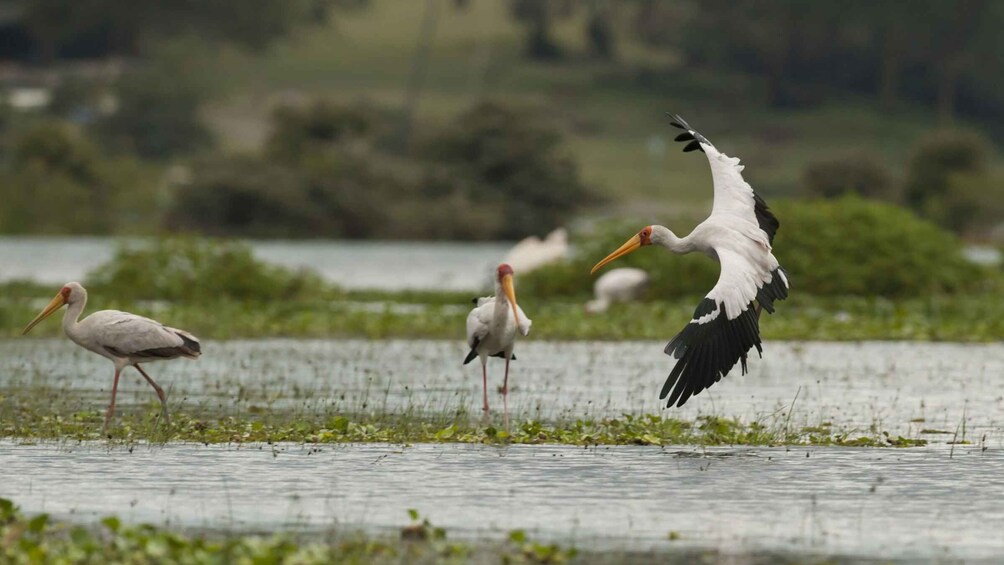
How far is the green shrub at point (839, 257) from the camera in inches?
1200

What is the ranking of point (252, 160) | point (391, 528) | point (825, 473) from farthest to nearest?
point (252, 160) → point (825, 473) → point (391, 528)

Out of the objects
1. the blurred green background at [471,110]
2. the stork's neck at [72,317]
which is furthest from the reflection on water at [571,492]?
the blurred green background at [471,110]

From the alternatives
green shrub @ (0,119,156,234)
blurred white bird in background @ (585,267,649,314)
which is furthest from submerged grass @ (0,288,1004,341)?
green shrub @ (0,119,156,234)

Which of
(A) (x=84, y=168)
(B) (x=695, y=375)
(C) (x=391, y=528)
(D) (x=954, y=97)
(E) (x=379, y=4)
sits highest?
(E) (x=379, y=4)

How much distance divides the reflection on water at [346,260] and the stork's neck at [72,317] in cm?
2134

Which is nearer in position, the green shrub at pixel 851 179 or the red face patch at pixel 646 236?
the red face patch at pixel 646 236

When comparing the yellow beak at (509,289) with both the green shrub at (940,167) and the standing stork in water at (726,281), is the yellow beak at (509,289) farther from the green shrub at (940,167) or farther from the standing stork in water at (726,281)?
the green shrub at (940,167)

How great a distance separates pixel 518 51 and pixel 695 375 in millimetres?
106724

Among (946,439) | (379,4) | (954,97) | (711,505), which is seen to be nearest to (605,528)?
(711,505)

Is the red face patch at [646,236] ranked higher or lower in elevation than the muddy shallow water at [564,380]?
higher

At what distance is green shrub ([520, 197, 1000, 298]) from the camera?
30469 mm

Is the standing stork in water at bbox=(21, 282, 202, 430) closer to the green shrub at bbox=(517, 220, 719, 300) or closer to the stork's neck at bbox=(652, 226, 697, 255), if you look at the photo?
the stork's neck at bbox=(652, 226, 697, 255)

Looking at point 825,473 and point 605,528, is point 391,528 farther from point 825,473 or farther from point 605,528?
point 825,473

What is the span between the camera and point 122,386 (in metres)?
18.2
